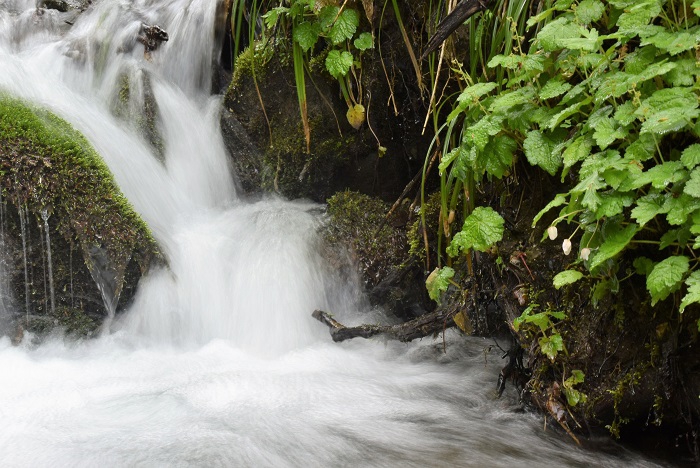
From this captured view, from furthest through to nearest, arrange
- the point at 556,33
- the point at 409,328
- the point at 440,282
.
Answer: the point at 409,328 < the point at 440,282 < the point at 556,33

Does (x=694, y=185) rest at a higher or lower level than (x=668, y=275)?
higher

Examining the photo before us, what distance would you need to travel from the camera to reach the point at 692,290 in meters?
1.68

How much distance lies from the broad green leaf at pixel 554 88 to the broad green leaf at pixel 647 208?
0.48 m

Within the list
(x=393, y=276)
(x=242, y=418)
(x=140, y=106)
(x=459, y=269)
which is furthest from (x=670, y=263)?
(x=140, y=106)

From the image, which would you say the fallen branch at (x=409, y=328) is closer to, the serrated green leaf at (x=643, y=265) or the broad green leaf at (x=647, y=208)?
the serrated green leaf at (x=643, y=265)

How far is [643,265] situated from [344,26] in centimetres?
208

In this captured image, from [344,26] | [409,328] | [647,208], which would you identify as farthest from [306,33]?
[647,208]

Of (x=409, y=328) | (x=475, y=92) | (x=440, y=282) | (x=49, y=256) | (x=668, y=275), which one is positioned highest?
(x=475, y=92)

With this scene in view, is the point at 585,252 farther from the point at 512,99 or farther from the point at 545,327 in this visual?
the point at 512,99

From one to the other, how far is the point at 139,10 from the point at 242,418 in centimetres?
462

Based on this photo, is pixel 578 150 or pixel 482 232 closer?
pixel 578 150

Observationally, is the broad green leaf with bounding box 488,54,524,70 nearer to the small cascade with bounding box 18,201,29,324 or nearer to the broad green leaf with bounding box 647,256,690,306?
the broad green leaf with bounding box 647,256,690,306

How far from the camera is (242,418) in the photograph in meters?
2.72

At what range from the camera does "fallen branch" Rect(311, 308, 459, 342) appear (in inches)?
117
